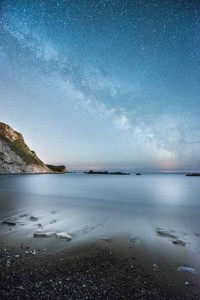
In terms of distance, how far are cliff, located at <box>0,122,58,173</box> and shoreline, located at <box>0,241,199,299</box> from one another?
155507 millimetres

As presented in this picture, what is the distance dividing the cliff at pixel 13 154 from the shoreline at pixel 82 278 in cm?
15551

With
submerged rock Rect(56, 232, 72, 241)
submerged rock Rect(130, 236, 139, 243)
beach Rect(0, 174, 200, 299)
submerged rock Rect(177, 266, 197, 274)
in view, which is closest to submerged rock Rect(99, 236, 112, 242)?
beach Rect(0, 174, 200, 299)

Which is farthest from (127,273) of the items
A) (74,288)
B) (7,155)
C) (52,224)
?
(7,155)

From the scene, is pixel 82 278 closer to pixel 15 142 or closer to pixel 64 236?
pixel 64 236

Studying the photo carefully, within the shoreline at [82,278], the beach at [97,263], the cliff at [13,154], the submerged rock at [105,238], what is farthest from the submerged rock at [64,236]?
the cliff at [13,154]

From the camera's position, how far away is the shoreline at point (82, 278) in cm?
440

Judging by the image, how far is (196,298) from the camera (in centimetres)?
450

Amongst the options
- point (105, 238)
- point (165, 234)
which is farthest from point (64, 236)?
point (165, 234)

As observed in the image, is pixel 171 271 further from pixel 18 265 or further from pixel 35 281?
pixel 18 265

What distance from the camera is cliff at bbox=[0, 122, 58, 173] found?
498 ft

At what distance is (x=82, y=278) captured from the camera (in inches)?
198

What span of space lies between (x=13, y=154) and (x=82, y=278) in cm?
17165

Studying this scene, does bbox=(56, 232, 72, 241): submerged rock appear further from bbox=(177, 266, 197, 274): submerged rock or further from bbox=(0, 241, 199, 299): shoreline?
bbox=(177, 266, 197, 274): submerged rock

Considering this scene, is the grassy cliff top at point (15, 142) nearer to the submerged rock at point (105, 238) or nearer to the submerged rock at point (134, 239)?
the submerged rock at point (105, 238)
